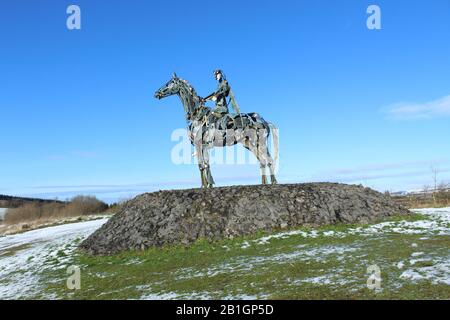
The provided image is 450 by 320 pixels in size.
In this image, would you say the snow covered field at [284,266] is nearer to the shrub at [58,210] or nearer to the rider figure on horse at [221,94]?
the rider figure on horse at [221,94]

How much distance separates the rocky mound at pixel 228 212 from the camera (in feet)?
51.0

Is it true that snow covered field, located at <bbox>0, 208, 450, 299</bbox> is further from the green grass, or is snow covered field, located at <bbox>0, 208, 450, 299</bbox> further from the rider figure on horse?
the rider figure on horse

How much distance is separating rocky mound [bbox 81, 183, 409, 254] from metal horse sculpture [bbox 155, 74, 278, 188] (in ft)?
4.47

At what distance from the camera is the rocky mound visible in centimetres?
1553

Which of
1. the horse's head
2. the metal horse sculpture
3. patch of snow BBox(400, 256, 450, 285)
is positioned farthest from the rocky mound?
patch of snow BBox(400, 256, 450, 285)

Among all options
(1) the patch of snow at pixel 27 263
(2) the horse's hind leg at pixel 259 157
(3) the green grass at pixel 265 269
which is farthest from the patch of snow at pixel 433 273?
(2) the horse's hind leg at pixel 259 157

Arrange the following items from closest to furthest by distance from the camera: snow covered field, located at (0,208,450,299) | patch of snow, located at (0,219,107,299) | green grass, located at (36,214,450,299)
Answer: green grass, located at (36,214,450,299)
snow covered field, located at (0,208,450,299)
patch of snow, located at (0,219,107,299)

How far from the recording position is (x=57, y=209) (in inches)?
1941

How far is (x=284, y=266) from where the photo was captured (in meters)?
10.5

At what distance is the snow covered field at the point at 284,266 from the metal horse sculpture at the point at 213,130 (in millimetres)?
4455

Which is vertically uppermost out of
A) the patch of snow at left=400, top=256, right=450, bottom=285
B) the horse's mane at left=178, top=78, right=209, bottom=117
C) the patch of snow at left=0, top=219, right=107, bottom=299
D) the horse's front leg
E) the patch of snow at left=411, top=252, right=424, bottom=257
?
the horse's mane at left=178, top=78, right=209, bottom=117

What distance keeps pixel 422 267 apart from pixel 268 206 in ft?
26.4

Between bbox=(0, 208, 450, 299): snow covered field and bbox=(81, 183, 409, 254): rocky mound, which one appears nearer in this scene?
bbox=(0, 208, 450, 299): snow covered field

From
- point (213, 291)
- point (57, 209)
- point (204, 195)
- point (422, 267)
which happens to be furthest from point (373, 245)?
point (57, 209)
